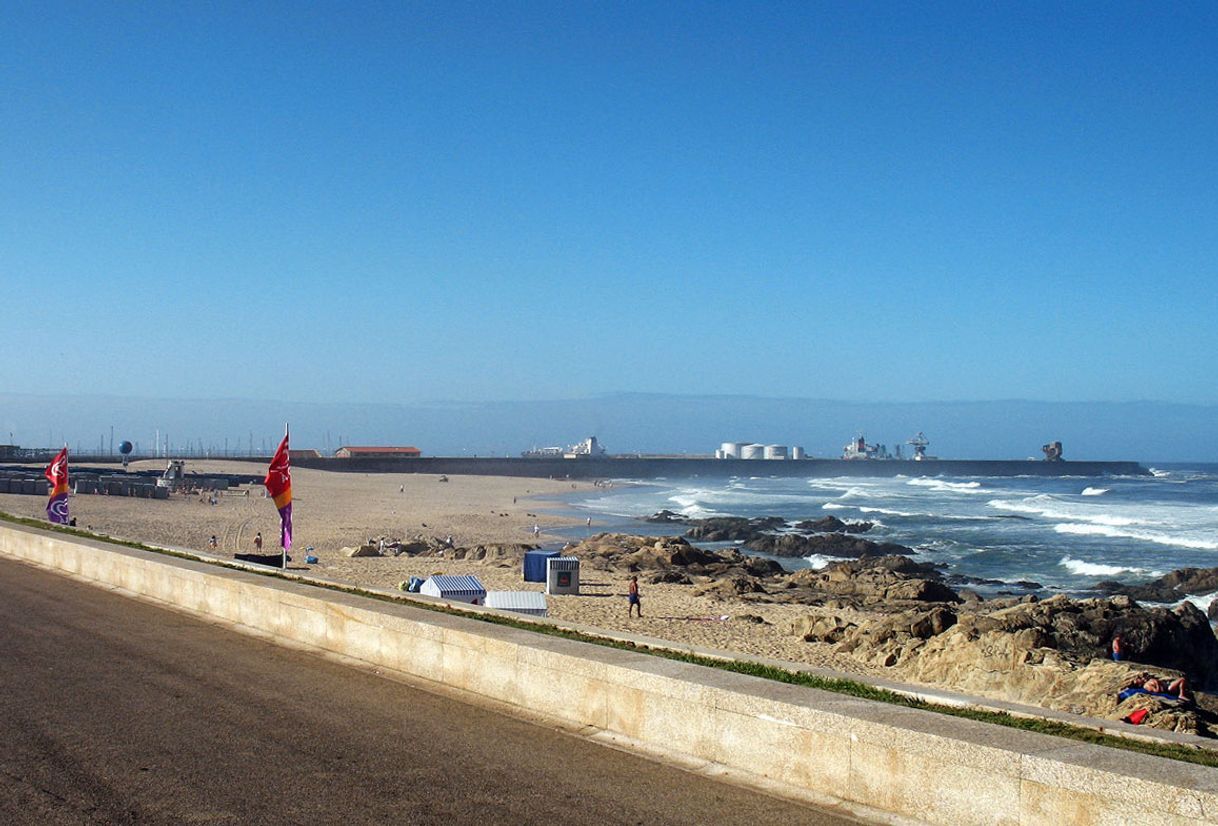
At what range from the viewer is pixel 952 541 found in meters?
47.8

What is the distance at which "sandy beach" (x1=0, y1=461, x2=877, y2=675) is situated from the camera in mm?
22984

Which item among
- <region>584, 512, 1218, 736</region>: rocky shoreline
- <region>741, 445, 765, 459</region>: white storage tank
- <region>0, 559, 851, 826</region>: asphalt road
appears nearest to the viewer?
<region>0, 559, 851, 826</region>: asphalt road

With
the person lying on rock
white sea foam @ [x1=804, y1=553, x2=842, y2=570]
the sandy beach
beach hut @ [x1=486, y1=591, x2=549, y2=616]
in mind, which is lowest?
white sea foam @ [x1=804, y1=553, x2=842, y2=570]

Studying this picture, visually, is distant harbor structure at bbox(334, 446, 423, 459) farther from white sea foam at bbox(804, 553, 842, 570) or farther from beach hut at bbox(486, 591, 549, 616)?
beach hut at bbox(486, 591, 549, 616)

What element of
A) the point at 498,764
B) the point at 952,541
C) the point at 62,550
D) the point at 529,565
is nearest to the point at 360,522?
the point at 529,565

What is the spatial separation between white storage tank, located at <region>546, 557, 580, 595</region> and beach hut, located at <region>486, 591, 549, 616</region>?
8.56 metres

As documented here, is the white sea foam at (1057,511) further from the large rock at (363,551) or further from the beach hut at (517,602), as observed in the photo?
the beach hut at (517,602)

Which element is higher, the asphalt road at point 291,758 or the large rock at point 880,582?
the asphalt road at point 291,758

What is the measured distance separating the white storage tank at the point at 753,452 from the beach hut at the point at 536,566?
456 ft

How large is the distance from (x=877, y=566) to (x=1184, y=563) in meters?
12.9

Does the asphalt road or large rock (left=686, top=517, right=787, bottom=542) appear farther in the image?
large rock (left=686, top=517, right=787, bottom=542)

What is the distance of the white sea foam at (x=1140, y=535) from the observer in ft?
149

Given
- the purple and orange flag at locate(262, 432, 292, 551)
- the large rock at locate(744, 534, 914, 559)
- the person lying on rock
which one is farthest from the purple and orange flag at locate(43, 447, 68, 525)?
the large rock at locate(744, 534, 914, 559)

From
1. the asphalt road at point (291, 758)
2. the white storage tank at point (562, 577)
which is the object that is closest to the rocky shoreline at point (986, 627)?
the white storage tank at point (562, 577)
